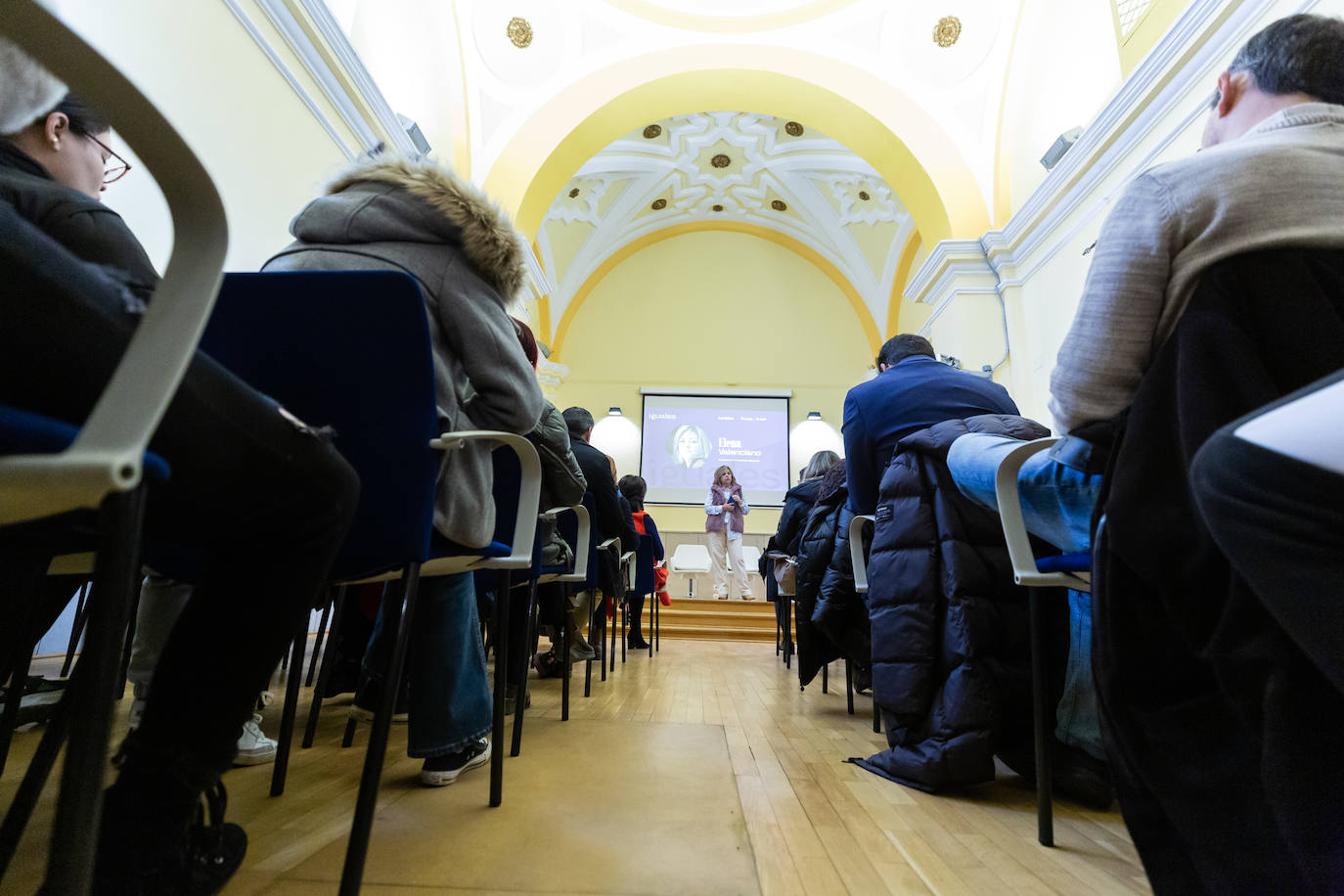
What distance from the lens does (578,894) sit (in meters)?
0.83

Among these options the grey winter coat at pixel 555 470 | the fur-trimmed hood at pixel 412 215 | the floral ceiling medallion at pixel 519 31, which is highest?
the floral ceiling medallion at pixel 519 31

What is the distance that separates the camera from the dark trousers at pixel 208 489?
1.43 ft

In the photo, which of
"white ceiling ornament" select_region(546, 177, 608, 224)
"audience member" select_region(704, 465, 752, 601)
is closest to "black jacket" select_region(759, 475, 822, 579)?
"audience member" select_region(704, 465, 752, 601)

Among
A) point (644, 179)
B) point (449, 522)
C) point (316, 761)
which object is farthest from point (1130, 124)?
point (644, 179)


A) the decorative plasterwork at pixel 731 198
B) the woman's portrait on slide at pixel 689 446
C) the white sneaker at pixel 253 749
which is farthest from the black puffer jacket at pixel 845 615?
the woman's portrait on slide at pixel 689 446

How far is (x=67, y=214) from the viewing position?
2.81 ft

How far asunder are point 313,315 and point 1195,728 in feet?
3.50

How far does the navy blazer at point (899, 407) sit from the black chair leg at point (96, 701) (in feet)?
4.96

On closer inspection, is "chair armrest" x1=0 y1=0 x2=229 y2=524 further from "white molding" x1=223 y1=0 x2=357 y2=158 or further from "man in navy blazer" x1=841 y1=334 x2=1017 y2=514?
"white molding" x1=223 y1=0 x2=357 y2=158

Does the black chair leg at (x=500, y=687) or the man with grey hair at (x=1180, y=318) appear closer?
the man with grey hair at (x=1180, y=318)

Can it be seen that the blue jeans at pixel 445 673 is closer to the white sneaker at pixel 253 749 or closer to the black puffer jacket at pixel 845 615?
the white sneaker at pixel 253 749

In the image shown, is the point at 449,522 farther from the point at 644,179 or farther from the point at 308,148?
the point at 644,179

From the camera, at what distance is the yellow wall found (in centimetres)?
961

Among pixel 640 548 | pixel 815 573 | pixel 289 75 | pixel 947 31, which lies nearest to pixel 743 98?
pixel 947 31
